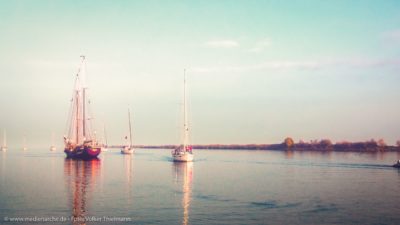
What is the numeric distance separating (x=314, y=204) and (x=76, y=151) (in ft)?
319

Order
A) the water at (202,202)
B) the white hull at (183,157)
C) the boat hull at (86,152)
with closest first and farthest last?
the water at (202,202), the white hull at (183,157), the boat hull at (86,152)

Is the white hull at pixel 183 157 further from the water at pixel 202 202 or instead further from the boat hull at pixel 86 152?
the water at pixel 202 202

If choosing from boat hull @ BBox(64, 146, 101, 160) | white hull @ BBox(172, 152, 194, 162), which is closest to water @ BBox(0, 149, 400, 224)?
white hull @ BBox(172, 152, 194, 162)

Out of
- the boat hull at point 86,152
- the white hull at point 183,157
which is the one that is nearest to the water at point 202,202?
the white hull at point 183,157

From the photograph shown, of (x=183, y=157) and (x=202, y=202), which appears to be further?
(x=183, y=157)

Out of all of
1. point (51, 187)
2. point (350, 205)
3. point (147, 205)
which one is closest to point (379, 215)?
point (350, 205)

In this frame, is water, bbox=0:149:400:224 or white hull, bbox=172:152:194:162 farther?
white hull, bbox=172:152:194:162

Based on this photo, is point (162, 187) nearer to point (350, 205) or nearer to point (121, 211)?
point (121, 211)

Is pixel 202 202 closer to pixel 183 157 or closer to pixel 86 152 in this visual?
pixel 183 157

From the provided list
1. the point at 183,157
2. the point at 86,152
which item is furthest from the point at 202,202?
the point at 86,152

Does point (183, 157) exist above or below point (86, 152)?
below

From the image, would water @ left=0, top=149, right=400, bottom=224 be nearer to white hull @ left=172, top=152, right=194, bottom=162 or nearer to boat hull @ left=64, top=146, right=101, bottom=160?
white hull @ left=172, top=152, right=194, bottom=162

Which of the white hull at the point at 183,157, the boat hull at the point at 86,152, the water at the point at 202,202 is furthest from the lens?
the boat hull at the point at 86,152

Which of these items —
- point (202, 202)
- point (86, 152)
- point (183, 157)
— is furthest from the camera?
point (86, 152)
